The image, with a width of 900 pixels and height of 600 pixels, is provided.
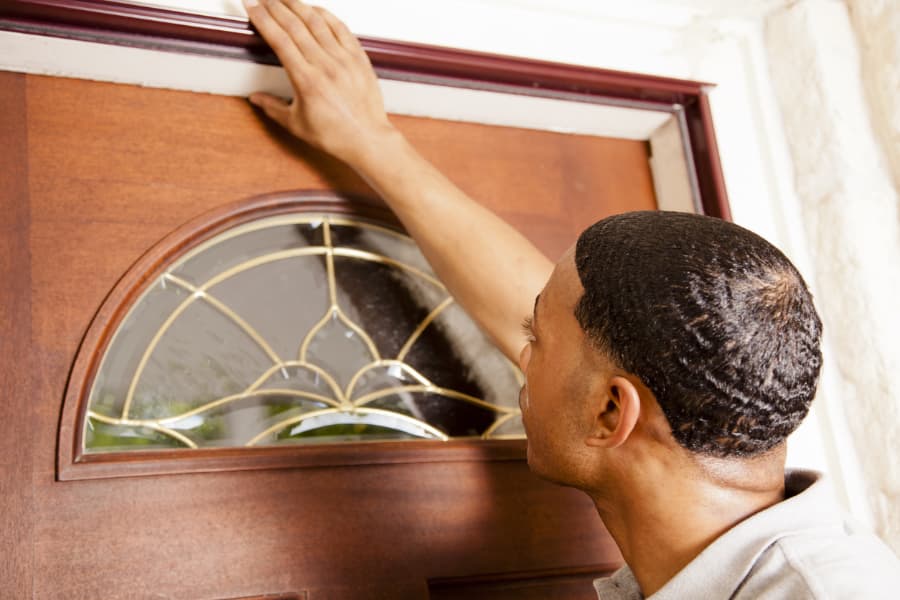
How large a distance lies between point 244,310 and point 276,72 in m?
0.35

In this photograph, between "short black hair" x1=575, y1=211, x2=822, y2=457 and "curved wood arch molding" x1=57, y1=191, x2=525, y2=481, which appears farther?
"curved wood arch molding" x1=57, y1=191, x2=525, y2=481

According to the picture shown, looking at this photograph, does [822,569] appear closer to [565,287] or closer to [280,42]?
[565,287]

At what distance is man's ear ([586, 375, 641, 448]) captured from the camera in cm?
87

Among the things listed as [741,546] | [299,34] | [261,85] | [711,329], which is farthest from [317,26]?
[741,546]

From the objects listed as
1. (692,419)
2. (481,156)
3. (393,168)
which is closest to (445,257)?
(393,168)

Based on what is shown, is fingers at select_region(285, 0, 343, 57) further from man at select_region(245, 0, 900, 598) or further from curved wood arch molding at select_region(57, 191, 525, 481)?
man at select_region(245, 0, 900, 598)

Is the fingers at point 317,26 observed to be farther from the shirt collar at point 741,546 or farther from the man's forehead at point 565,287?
the shirt collar at point 741,546

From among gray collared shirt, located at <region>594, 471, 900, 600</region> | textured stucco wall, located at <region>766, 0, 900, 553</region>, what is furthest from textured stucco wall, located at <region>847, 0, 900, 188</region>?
gray collared shirt, located at <region>594, 471, 900, 600</region>

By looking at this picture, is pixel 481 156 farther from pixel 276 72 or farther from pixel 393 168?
pixel 276 72

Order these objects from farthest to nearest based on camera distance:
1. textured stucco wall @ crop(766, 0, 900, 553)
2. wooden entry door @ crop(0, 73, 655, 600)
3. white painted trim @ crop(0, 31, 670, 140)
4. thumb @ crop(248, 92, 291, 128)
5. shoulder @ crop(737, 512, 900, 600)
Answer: textured stucco wall @ crop(766, 0, 900, 553), thumb @ crop(248, 92, 291, 128), white painted trim @ crop(0, 31, 670, 140), wooden entry door @ crop(0, 73, 655, 600), shoulder @ crop(737, 512, 900, 600)

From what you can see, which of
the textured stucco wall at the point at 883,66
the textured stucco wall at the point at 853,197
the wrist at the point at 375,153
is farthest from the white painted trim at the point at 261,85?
the textured stucco wall at the point at 883,66

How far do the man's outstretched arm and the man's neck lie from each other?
0.39 meters

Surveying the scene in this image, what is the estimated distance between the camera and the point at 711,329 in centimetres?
82

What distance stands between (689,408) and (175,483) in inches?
26.0
